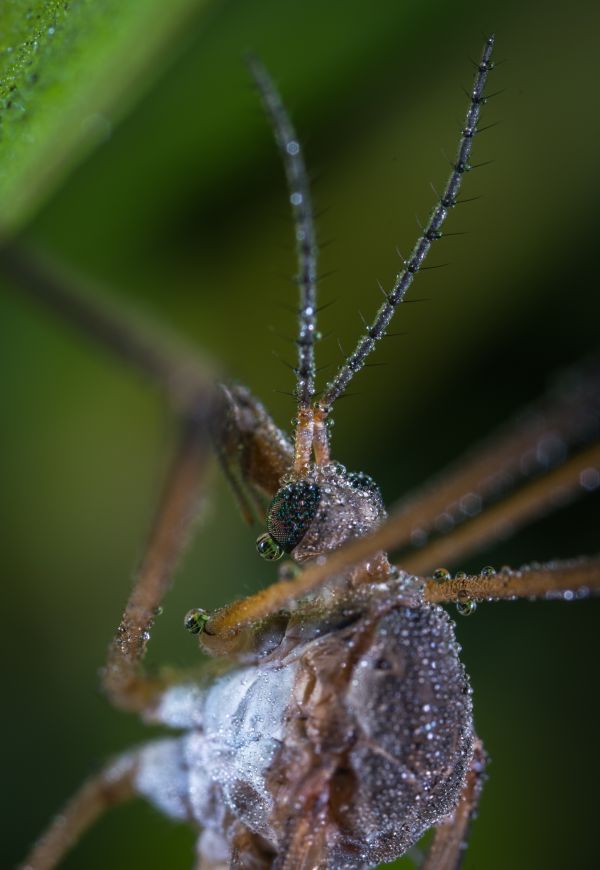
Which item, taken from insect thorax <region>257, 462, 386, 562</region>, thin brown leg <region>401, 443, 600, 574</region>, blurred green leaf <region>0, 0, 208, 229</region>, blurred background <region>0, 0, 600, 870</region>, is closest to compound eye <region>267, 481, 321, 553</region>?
insect thorax <region>257, 462, 386, 562</region>

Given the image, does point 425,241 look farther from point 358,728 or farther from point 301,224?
point 358,728

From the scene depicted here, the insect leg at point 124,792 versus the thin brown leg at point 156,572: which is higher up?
the thin brown leg at point 156,572

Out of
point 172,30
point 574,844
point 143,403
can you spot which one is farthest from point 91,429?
point 574,844

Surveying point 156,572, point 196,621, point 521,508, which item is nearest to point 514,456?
point 521,508

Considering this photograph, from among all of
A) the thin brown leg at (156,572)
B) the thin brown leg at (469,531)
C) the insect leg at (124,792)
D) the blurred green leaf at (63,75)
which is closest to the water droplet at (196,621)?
the thin brown leg at (156,572)

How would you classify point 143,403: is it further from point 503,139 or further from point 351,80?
point 503,139

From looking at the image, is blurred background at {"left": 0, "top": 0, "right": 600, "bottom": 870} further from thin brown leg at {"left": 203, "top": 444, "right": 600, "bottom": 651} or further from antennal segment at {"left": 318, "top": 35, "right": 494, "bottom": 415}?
thin brown leg at {"left": 203, "top": 444, "right": 600, "bottom": 651}

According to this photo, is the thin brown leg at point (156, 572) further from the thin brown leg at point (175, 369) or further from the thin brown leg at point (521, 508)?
the thin brown leg at point (521, 508)
